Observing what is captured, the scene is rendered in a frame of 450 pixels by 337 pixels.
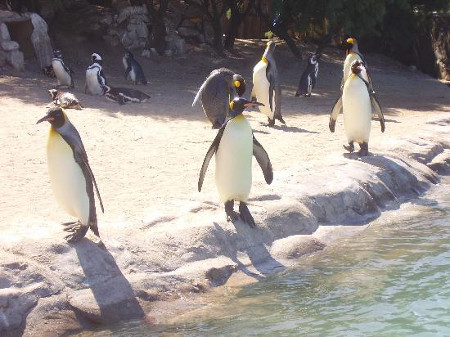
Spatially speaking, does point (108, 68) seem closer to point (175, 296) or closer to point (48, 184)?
point (48, 184)

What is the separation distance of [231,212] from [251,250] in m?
0.36

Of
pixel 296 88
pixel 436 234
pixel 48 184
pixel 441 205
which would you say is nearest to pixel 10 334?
pixel 48 184

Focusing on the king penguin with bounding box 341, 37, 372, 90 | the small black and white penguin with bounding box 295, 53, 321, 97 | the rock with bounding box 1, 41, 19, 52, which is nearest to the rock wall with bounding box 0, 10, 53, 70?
the rock with bounding box 1, 41, 19, 52

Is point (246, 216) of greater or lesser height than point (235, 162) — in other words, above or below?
below

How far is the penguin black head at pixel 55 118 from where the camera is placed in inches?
222

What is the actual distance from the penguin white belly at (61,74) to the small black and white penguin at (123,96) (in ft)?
3.99

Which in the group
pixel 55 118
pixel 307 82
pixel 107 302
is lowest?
pixel 107 302

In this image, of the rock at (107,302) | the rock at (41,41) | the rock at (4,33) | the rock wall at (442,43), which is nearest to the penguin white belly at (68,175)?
the rock at (107,302)

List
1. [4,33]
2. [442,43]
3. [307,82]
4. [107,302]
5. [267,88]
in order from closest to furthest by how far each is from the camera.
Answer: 1. [107,302]
2. [267,88]
3. [307,82]
4. [4,33]
5. [442,43]

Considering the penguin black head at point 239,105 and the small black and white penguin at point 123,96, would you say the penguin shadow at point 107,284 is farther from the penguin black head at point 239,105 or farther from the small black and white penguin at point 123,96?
the small black and white penguin at point 123,96

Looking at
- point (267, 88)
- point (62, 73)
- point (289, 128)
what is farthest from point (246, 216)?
point (62, 73)

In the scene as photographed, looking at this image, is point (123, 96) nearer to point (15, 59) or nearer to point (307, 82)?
point (15, 59)

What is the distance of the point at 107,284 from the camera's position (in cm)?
530

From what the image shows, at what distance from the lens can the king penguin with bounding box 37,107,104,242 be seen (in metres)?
5.62
